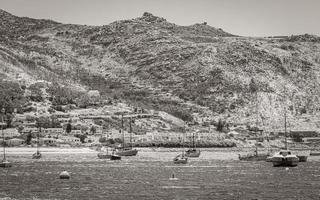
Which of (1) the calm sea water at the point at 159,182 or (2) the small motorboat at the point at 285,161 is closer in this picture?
(1) the calm sea water at the point at 159,182

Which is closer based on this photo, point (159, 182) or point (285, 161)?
point (159, 182)

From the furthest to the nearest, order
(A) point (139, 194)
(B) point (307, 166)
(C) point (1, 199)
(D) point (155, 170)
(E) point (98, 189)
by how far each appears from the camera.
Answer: (B) point (307, 166)
(D) point (155, 170)
(E) point (98, 189)
(A) point (139, 194)
(C) point (1, 199)

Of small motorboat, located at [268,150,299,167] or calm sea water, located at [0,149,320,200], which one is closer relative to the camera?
calm sea water, located at [0,149,320,200]

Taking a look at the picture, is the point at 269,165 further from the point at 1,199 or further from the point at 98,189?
the point at 1,199

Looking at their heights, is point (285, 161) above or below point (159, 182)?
above

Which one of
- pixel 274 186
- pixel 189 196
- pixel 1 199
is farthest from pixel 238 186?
pixel 1 199

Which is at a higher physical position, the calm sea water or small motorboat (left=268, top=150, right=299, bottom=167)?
small motorboat (left=268, top=150, right=299, bottom=167)

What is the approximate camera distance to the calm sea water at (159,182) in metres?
120

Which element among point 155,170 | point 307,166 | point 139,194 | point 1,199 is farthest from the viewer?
point 307,166

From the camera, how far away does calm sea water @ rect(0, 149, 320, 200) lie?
119812 mm

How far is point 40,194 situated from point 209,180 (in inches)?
1364

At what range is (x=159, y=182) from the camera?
14138 centimetres

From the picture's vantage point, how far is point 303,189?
129000 millimetres

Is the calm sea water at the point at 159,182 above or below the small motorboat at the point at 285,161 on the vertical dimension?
below
